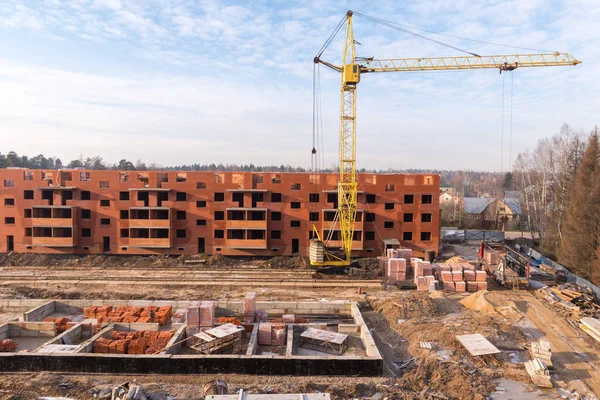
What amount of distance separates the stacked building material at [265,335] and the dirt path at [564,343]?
38.4ft

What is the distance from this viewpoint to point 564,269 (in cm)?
2962

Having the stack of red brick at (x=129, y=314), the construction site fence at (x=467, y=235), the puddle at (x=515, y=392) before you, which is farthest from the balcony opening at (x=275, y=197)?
the puddle at (x=515, y=392)

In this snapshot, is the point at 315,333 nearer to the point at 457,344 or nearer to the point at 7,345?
the point at 457,344

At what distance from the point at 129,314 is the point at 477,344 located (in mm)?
16492

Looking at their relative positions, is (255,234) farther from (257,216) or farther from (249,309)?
(249,309)

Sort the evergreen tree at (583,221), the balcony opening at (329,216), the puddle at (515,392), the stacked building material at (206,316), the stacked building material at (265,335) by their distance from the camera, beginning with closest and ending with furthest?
the puddle at (515,392), the stacked building material at (265,335), the stacked building material at (206,316), the evergreen tree at (583,221), the balcony opening at (329,216)

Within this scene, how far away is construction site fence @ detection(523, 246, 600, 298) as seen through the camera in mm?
24677

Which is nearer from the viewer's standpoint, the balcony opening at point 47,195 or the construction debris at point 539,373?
the construction debris at point 539,373

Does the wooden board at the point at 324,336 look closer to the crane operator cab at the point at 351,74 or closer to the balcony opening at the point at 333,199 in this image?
the balcony opening at the point at 333,199

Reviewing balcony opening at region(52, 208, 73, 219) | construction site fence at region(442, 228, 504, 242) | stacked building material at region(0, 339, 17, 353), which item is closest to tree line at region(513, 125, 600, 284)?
construction site fence at region(442, 228, 504, 242)

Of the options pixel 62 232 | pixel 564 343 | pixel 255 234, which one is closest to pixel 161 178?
pixel 255 234

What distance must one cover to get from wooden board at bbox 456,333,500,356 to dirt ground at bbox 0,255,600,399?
329 mm

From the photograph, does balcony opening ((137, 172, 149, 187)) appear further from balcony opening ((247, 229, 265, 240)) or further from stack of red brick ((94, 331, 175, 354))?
stack of red brick ((94, 331, 175, 354))

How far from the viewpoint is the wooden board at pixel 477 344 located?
15281 millimetres
